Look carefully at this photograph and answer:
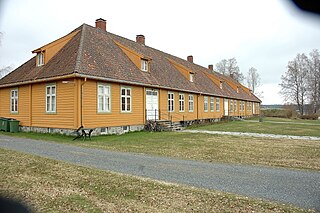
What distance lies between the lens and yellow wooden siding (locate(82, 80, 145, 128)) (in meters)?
16.2

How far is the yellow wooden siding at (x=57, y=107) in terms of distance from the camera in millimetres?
16125

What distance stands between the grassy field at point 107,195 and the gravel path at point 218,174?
58cm

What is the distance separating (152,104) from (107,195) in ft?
54.9

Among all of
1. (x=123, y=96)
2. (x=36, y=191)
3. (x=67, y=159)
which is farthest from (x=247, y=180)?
(x=123, y=96)

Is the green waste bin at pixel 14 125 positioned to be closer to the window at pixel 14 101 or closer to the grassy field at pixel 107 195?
the window at pixel 14 101

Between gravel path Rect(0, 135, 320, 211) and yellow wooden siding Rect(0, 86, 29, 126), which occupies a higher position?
yellow wooden siding Rect(0, 86, 29, 126)

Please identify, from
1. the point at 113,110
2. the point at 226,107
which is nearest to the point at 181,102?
the point at 113,110

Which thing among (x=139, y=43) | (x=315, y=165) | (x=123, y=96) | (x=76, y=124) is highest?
(x=139, y=43)

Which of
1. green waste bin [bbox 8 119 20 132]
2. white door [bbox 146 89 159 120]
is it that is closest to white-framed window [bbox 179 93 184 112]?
white door [bbox 146 89 159 120]

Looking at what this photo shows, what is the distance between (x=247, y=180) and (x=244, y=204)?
1961 millimetres

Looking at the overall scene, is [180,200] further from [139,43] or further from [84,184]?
[139,43]

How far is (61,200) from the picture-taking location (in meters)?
5.18

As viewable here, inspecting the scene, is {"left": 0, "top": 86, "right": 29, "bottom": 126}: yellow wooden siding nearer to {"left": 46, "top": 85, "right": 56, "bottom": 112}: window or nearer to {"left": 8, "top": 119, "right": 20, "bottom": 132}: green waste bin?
{"left": 8, "top": 119, "right": 20, "bottom": 132}: green waste bin

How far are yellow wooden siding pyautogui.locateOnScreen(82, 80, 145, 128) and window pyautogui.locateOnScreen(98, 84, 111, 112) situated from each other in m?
0.32
